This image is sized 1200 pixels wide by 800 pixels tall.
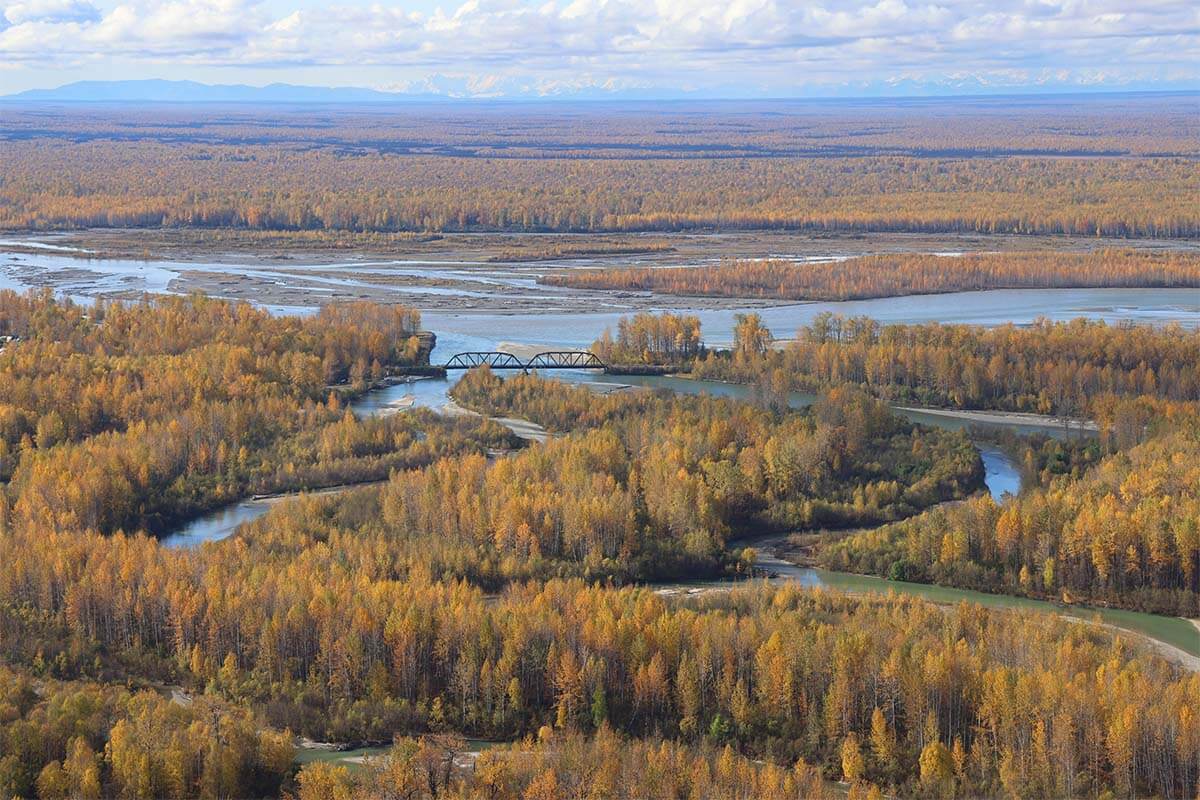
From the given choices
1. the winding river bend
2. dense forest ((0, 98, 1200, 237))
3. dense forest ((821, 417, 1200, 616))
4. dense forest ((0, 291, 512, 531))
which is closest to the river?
the winding river bend

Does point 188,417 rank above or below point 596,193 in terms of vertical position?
above

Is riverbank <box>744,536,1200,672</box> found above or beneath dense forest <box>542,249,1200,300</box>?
beneath

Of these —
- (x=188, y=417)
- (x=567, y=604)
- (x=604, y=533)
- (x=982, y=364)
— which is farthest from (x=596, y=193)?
(x=567, y=604)

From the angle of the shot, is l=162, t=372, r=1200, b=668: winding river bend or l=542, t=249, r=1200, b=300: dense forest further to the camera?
l=542, t=249, r=1200, b=300: dense forest

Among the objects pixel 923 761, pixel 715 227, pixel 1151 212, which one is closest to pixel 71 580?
pixel 923 761

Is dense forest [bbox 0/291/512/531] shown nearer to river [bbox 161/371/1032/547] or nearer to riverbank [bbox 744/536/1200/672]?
river [bbox 161/371/1032/547]

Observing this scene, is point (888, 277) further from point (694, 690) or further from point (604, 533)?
point (694, 690)

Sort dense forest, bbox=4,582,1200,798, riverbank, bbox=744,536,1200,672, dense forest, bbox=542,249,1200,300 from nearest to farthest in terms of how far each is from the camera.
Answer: dense forest, bbox=4,582,1200,798 → riverbank, bbox=744,536,1200,672 → dense forest, bbox=542,249,1200,300

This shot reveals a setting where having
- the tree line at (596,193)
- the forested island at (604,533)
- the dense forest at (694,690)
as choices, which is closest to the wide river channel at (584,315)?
the forested island at (604,533)
